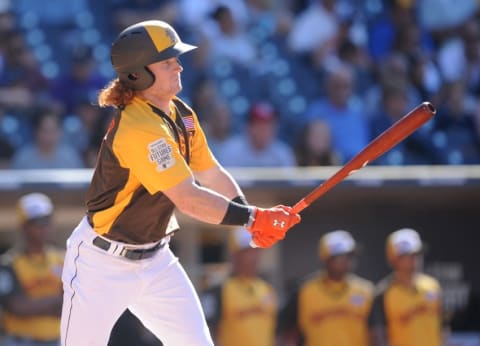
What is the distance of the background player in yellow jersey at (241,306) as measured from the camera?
7453 millimetres

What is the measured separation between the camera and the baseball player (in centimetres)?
Answer: 437

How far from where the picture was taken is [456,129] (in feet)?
30.8

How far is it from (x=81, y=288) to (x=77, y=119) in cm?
420

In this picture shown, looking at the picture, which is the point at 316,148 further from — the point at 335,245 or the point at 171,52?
the point at 171,52

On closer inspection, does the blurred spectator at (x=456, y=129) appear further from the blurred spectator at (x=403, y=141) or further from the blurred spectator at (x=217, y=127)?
the blurred spectator at (x=217, y=127)

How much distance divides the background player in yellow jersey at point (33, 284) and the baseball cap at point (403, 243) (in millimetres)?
2119

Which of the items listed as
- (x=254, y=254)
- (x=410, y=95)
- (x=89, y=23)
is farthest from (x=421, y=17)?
(x=254, y=254)

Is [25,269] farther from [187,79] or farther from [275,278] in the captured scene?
[187,79]

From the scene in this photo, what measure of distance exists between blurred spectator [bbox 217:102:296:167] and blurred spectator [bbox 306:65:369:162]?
1.83ft

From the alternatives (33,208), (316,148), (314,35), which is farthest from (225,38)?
(33,208)

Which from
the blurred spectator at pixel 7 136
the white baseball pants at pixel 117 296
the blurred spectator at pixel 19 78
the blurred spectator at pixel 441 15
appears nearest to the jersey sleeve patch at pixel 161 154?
the white baseball pants at pixel 117 296

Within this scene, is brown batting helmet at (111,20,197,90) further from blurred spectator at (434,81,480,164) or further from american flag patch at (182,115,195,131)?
blurred spectator at (434,81,480,164)

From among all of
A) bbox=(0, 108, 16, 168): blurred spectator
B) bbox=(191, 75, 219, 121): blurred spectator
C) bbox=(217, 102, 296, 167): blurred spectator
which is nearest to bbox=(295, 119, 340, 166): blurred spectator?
bbox=(217, 102, 296, 167): blurred spectator

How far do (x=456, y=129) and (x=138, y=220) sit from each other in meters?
5.35
